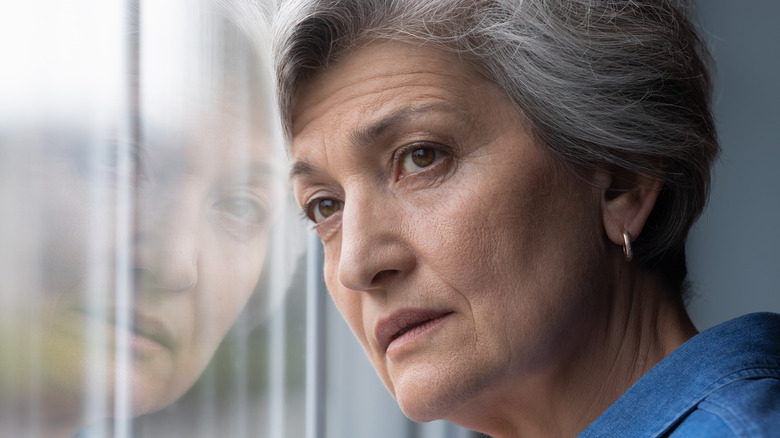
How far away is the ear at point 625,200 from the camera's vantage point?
1065 mm

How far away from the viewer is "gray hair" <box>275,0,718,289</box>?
1.03m

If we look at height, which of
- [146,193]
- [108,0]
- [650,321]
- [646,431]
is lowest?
[646,431]

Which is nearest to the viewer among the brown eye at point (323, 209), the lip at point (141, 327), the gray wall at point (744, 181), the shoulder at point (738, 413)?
the shoulder at point (738, 413)

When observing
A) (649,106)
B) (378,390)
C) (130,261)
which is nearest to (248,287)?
(130,261)

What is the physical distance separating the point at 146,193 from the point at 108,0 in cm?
32

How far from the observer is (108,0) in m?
1.14

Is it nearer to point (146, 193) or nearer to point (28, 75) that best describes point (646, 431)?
point (146, 193)

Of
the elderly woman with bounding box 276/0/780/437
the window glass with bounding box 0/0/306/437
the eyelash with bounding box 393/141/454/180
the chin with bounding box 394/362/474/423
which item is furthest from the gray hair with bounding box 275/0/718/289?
the chin with bounding box 394/362/474/423

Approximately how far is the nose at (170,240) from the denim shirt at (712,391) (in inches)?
28.7

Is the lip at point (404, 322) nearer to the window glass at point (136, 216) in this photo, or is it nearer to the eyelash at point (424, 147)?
the eyelash at point (424, 147)

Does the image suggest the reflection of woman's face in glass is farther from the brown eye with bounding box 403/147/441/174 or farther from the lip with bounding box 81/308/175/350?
the brown eye with bounding box 403/147/441/174

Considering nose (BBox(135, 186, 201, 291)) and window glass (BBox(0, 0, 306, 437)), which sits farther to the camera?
nose (BBox(135, 186, 201, 291))

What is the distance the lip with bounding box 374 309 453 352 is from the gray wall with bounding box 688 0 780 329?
189 centimetres

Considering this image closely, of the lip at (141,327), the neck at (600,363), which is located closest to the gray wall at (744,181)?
the neck at (600,363)
